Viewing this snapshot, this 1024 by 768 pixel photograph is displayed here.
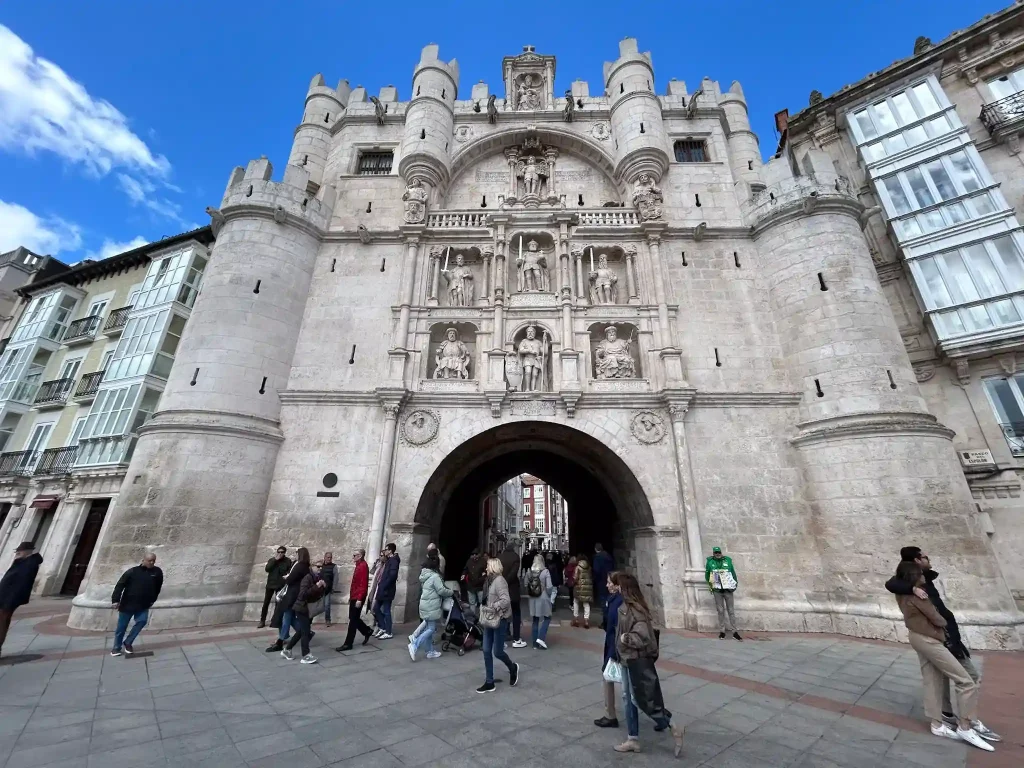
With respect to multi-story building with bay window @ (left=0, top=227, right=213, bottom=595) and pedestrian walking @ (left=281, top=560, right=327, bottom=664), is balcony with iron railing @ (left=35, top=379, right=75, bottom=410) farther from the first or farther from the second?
pedestrian walking @ (left=281, top=560, right=327, bottom=664)

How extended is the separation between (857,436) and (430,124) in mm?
18451

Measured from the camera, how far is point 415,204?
639 inches

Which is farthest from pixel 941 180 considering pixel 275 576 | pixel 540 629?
pixel 275 576

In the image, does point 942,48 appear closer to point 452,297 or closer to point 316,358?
point 452,297

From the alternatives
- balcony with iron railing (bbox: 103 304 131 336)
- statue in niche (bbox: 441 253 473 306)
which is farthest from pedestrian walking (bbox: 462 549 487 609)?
balcony with iron railing (bbox: 103 304 131 336)

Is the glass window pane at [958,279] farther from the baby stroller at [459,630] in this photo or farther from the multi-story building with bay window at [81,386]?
the multi-story building with bay window at [81,386]

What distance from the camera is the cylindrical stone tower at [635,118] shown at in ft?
55.3

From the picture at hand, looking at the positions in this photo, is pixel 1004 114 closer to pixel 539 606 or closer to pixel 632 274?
pixel 632 274

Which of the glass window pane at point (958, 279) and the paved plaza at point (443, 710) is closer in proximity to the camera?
A: the paved plaza at point (443, 710)

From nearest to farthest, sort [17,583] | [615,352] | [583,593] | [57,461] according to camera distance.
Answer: [17,583] < [583,593] < [615,352] < [57,461]

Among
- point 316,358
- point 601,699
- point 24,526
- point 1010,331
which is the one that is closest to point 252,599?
point 316,358

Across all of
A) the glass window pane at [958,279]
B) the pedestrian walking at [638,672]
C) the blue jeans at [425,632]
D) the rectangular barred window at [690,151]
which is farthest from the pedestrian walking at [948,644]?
the rectangular barred window at [690,151]

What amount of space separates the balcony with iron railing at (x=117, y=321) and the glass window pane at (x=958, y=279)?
113 feet

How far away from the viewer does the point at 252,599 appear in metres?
11.4
